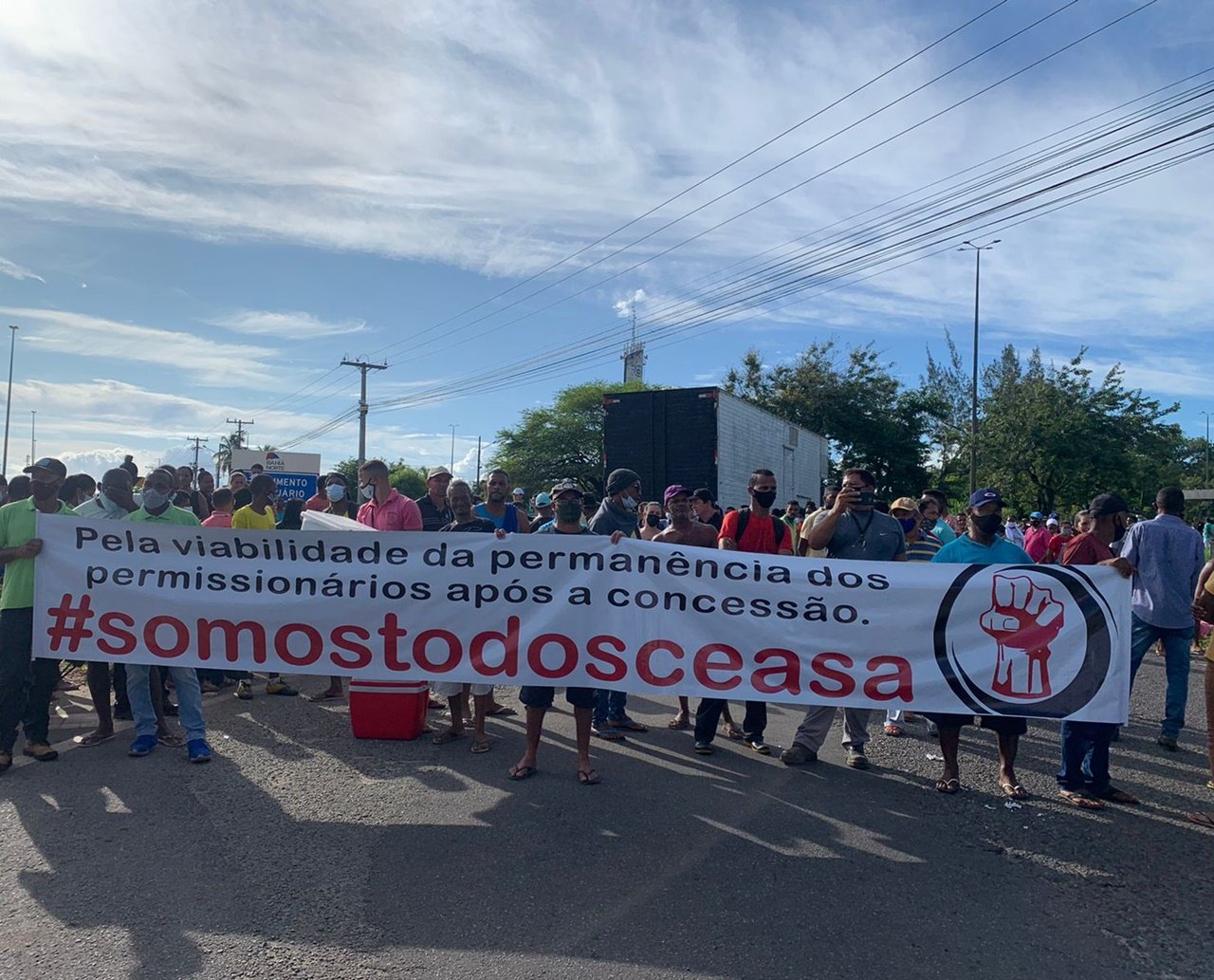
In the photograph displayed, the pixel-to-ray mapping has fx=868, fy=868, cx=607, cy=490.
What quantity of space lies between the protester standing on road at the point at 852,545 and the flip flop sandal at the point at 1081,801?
124cm

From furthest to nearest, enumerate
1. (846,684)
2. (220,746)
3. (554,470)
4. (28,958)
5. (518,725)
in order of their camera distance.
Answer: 1. (554,470)
2. (518,725)
3. (220,746)
4. (846,684)
5. (28,958)

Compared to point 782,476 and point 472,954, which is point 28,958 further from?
point 782,476

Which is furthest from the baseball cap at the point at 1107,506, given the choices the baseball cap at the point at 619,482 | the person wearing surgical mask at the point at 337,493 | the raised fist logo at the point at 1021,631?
the person wearing surgical mask at the point at 337,493

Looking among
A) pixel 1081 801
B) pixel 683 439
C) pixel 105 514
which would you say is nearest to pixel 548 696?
pixel 1081 801

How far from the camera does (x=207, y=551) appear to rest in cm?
586

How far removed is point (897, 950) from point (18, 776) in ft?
17.7

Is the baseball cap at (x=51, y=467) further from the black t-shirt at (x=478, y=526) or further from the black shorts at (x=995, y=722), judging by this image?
the black shorts at (x=995, y=722)

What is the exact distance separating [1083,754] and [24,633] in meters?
7.01

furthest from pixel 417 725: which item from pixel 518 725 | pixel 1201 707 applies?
pixel 1201 707

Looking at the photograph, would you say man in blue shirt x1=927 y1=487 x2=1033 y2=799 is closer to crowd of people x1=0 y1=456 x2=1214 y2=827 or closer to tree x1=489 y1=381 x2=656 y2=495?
crowd of people x1=0 y1=456 x2=1214 y2=827

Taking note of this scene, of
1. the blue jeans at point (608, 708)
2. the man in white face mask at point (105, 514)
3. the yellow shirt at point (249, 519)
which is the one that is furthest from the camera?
the yellow shirt at point (249, 519)

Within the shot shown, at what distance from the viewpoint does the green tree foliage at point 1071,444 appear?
2762 centimetres

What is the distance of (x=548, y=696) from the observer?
5645mm

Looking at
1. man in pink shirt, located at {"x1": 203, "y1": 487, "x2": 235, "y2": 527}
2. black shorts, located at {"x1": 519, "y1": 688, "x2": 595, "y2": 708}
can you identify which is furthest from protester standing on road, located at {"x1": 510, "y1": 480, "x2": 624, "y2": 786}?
man in pink shirt, located at {"x1": 203, "y1": 487, "x2": 235, "y2": 527}
